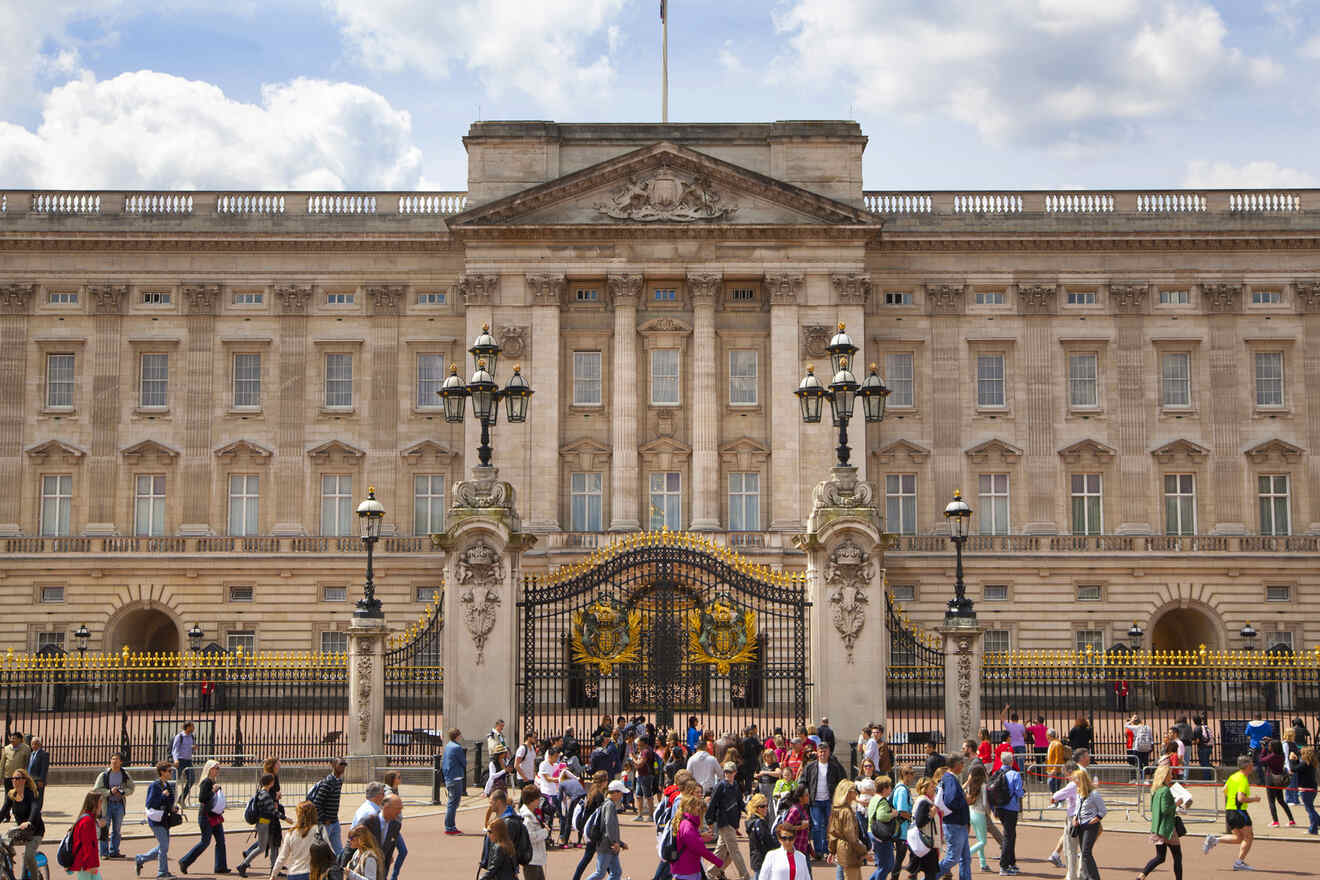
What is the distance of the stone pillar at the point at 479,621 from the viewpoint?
27.0 metres

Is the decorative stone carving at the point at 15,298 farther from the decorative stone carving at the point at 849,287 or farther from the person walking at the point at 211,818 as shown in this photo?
the person walking at the point at 211,818

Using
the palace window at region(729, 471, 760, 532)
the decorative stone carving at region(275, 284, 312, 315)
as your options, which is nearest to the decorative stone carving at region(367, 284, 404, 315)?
the decorative stone carving at region(275, 284, 312, 315)

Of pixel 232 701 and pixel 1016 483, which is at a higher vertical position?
pixel 1016 483

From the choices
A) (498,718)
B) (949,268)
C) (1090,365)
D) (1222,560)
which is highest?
(949,268)

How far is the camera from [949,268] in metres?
53.9

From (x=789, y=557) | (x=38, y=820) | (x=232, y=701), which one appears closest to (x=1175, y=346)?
(x=789, y=557)

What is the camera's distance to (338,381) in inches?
2125

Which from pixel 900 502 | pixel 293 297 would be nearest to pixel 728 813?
pixel 900 502

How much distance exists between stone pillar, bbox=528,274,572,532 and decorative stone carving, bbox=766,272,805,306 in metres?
7.12

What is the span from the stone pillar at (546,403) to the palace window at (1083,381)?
17964mm

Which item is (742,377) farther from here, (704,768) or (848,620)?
(704,768)

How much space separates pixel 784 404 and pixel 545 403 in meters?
8.01

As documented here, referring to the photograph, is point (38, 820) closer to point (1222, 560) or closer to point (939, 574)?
point (939, 574)

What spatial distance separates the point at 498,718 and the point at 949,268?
31886 mm
